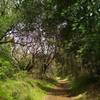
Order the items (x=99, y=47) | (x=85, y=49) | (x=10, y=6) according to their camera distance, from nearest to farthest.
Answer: (x=99, y=47), (x=85, y=49), (x=10, y=6)

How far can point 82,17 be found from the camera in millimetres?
27641

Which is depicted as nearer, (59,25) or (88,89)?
(88,89)

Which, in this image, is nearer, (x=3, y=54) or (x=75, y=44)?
(x=3, y=54)

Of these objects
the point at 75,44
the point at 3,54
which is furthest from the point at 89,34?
the point at 3,54

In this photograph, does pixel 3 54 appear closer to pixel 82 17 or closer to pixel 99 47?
pixel 99 47

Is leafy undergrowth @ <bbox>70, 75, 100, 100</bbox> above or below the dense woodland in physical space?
below

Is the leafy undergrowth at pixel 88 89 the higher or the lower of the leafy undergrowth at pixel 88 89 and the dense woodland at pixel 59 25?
the lower

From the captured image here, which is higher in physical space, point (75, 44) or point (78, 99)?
point (75, 44)

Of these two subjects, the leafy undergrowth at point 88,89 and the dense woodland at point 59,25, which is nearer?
the leafy undergrowth at point 88,89

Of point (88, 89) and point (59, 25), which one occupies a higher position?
point (59, 25)

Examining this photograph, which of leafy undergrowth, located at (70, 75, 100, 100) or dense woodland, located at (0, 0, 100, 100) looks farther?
dense woodland, located at (0, 0, 100, 100)

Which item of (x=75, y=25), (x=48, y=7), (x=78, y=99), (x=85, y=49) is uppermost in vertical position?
(x=48, y=7)

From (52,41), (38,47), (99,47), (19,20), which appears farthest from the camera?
(38,47)

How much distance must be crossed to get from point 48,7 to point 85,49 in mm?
6187
